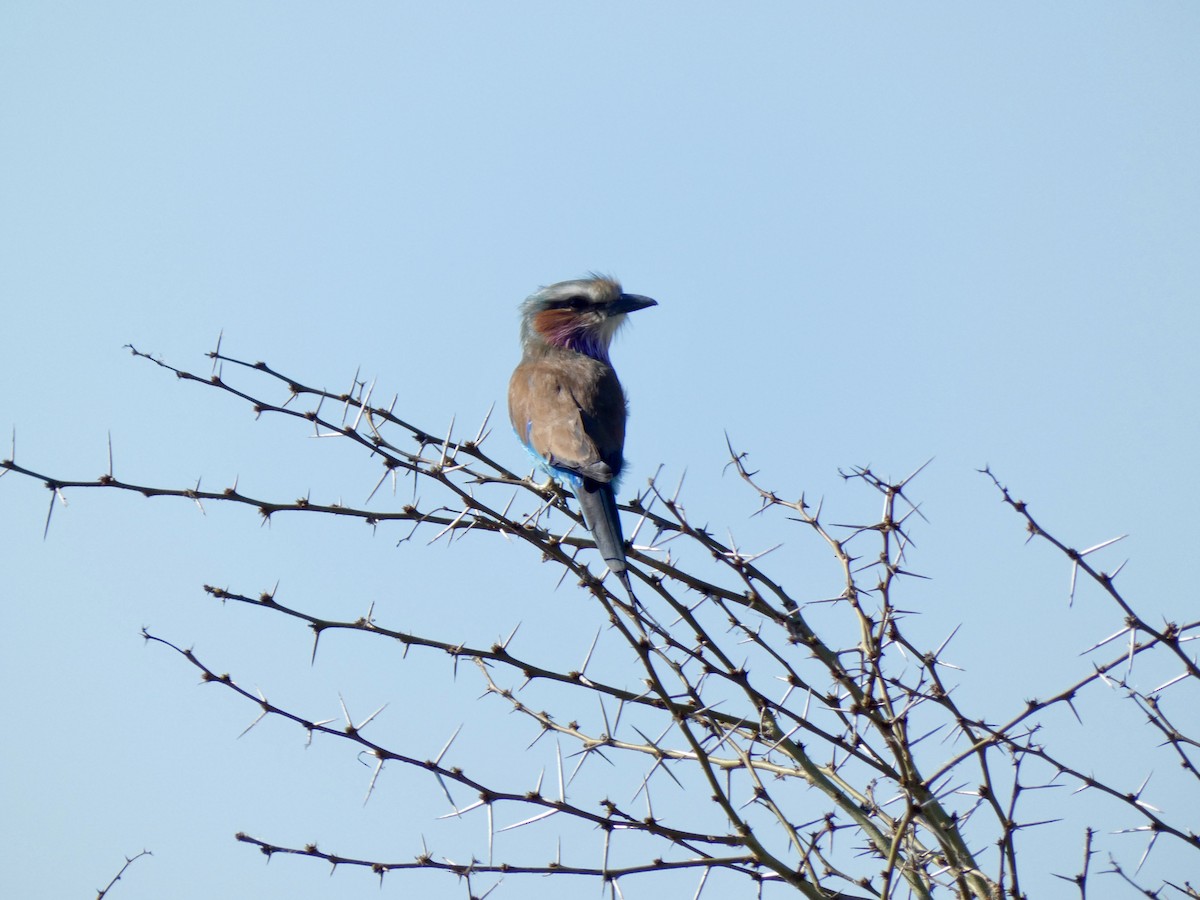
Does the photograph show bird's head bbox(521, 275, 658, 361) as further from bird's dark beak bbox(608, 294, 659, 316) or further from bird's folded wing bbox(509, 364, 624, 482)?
bird's folded wing bbox(509, 364, 624, 482)

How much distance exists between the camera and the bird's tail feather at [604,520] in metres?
3.79

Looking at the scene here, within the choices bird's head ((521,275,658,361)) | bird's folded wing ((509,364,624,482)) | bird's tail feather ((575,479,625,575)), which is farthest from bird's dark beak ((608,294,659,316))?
bird's tail feather ((575,479,625,575))

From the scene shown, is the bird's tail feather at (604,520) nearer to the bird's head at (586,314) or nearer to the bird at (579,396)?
the bird at (579,396)

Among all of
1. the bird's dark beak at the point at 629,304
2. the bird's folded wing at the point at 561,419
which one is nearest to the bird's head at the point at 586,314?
the bird's dark beak at the point at 629,304

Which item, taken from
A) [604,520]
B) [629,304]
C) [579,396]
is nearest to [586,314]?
[629,304]

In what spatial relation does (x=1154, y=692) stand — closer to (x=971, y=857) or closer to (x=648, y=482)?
(x=971, y=857)

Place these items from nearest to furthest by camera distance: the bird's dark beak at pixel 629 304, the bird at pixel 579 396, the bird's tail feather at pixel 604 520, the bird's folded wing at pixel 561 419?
the bird's tail feather at pixel 604 520
the bird at pixel 579 396
the bird's folded wing at pixel 561 419
the bird's dark beak at pixel 629 304

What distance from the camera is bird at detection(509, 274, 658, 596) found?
4.43 m

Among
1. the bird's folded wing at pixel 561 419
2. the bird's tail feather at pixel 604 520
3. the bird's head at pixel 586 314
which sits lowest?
the bird's tail feather at pixel 604 520

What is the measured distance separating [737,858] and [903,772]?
1.37ft

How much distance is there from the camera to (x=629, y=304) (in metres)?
6.75

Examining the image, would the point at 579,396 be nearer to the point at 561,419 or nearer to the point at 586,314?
the point at 561,419

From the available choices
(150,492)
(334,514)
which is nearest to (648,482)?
(334,514)

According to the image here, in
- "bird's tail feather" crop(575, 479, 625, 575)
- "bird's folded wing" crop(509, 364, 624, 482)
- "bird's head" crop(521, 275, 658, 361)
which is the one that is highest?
"bird's head" crop(521, 275, 658, 361)
